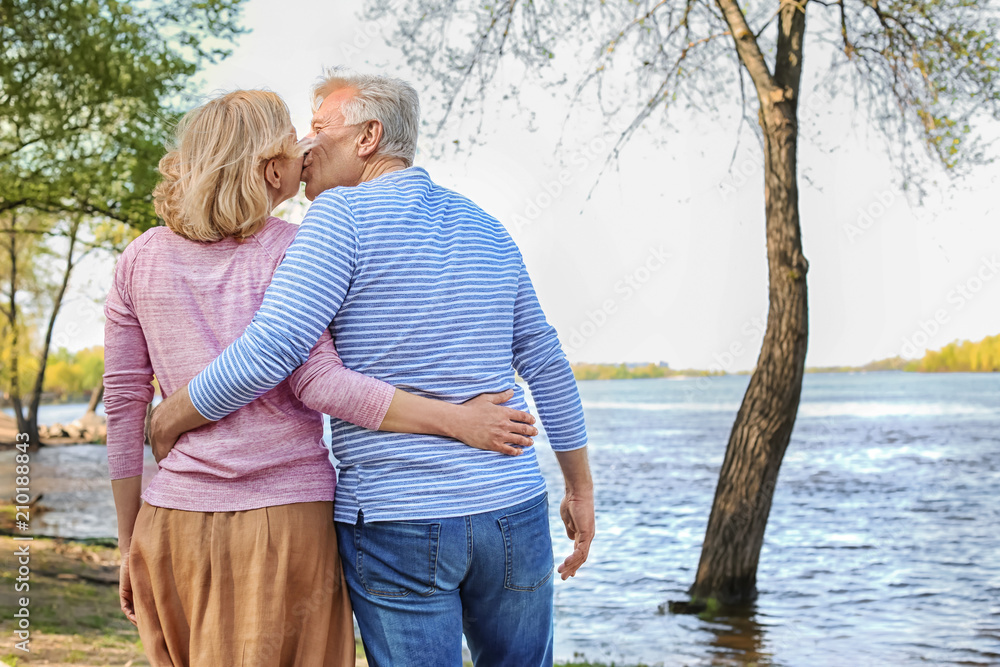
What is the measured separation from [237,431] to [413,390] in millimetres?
246

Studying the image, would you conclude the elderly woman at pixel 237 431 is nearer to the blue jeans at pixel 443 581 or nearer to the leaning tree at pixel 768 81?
the blue jeans at pixel 443 581

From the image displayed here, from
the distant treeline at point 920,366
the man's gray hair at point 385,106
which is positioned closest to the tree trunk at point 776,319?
the man's gray hair at point 385,106

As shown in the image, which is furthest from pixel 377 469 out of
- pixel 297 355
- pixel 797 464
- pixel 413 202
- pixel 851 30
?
pixel 797 464

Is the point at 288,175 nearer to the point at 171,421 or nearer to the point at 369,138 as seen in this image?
the point at 369,138

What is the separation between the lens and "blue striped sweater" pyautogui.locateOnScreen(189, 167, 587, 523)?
104cm

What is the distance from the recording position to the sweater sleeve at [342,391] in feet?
3.48

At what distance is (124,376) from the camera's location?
3.88ft

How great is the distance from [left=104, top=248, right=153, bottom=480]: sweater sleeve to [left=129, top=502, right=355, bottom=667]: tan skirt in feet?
0.39

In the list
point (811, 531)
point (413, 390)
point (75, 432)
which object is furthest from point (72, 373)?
point (811, 531)

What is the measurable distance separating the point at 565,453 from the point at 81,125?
16.4ft
